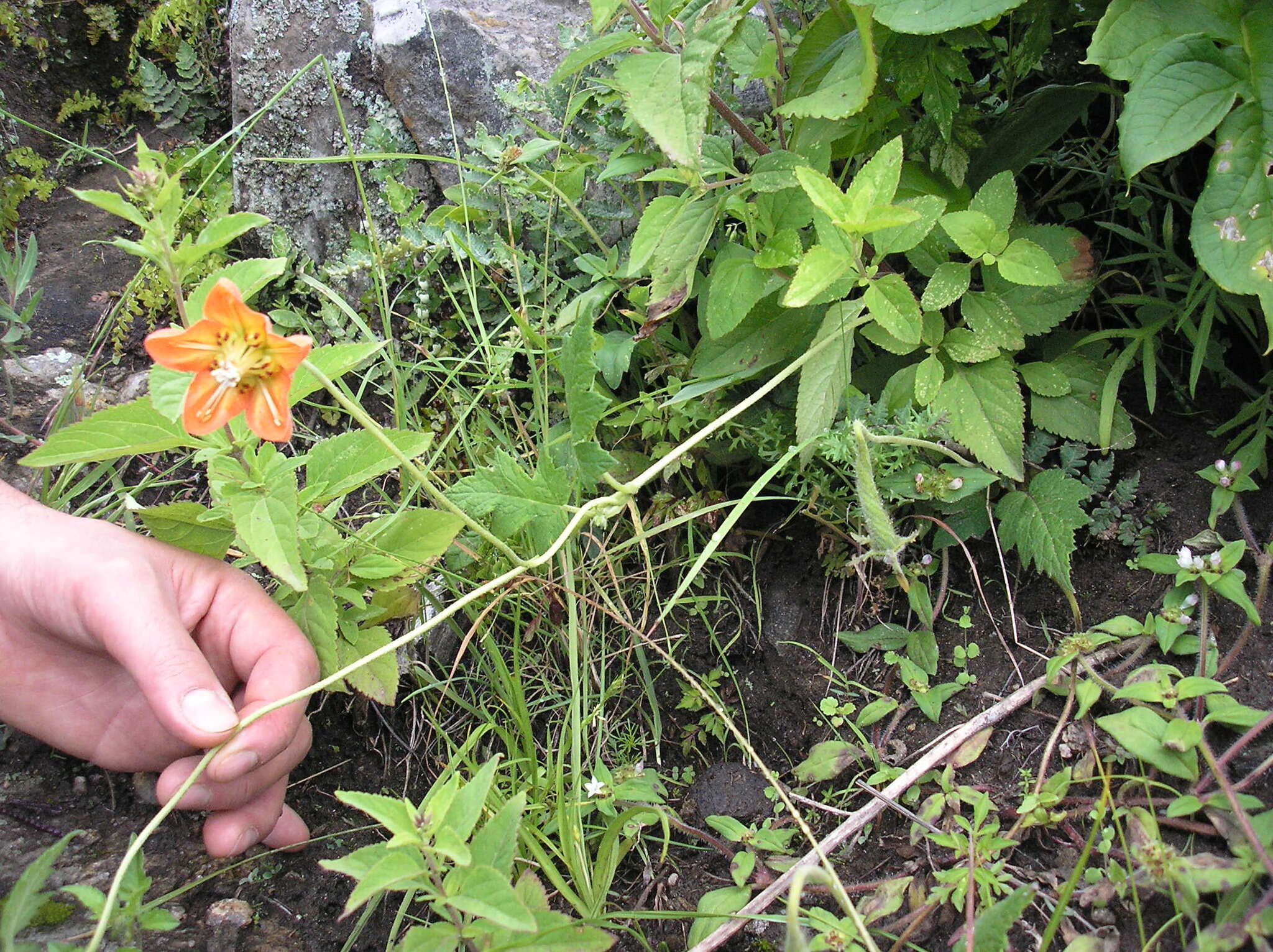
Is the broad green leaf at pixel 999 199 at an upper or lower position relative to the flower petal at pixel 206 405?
lower

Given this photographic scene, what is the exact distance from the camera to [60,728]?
1.66 m

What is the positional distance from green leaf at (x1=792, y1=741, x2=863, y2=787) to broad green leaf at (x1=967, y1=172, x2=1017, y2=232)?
1.06 meters

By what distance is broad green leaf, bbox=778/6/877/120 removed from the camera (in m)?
1.48

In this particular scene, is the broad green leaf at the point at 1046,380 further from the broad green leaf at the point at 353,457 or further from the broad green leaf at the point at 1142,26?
the broad green leaf at the point at 353,457

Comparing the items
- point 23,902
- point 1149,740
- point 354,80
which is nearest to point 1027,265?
Result: point 1149,740

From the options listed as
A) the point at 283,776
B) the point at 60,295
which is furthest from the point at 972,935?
the point at 60,295

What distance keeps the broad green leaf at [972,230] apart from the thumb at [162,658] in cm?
154

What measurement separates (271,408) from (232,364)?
0.25ft

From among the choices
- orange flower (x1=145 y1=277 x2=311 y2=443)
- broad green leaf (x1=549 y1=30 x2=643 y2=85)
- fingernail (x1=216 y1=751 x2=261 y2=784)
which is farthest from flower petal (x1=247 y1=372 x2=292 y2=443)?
broad green leaf (x1=549 y1=30 x2=643 y2=85)

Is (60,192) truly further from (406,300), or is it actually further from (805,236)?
(805,236)

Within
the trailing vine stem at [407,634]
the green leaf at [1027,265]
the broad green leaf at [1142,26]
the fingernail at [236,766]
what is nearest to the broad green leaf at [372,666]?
the trailing vine stem at [407,634]

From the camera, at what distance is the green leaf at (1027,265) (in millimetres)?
1645

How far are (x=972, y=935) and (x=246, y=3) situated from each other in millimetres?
3197

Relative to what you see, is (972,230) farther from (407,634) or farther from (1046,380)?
(407,634)
